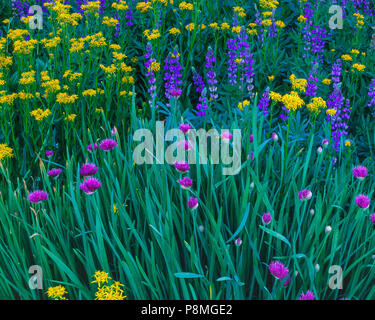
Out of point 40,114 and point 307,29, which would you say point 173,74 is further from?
point 307,29

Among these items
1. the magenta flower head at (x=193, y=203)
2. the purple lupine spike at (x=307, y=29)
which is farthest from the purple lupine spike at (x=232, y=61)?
the magenta flower head at (x=193, y=203)

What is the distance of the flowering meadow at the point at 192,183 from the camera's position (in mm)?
1895

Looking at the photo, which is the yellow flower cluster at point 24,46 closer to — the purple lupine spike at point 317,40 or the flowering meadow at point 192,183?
the flowering meadow at point 192,183

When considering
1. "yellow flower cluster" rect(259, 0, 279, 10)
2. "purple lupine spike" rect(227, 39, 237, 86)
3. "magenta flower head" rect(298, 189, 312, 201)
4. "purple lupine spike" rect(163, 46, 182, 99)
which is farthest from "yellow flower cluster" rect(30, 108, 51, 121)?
"yellow flower cluster" rect(259, 0, 279, 10)

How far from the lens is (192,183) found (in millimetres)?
2195

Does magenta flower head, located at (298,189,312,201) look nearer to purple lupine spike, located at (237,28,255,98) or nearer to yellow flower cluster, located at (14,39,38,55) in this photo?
purple lupine spike, located at (237,28,255,98)

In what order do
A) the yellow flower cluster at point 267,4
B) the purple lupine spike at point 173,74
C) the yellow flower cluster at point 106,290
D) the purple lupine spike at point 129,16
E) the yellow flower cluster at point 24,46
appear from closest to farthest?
the yellow flower cluster at point 106,290 < the yellow flower cluster at point 24,46 < the purple lupine spike at point 173,74 < the yellow flower cluster at point 267,4 < the purple lupine spike at point 129,16

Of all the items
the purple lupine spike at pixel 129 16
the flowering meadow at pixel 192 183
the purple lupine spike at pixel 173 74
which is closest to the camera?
the flowering meadow at pixel 192 183

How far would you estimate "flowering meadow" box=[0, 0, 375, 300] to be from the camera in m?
1.89

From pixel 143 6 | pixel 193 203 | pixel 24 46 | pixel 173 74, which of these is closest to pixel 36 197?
pixel 193 203

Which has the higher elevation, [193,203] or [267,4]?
[267,4]

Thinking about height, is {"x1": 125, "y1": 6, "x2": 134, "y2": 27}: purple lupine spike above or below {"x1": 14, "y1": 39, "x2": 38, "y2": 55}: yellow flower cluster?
above

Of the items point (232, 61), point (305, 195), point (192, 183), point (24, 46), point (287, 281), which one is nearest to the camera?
point (287, 281)
